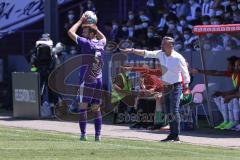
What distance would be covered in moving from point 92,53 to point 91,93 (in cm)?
74

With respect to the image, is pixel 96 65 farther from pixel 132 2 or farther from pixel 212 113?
pixel 132 2

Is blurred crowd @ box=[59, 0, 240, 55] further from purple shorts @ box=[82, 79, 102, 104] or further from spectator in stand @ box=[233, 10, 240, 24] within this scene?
purple shorts @ box=[82, 79, 102, 104]

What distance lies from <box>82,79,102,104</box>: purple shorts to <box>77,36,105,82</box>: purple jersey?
107 millimetres

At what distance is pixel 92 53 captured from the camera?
13.9 meters

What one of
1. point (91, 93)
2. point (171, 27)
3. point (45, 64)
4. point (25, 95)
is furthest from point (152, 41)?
point (91, 93)

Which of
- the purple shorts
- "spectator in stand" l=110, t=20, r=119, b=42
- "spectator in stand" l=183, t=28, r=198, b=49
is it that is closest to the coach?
the purple shorts

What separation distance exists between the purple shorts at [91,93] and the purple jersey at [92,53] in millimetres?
107

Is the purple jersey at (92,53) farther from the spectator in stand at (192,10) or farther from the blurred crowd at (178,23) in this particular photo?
the spectator in stand at (192,10)

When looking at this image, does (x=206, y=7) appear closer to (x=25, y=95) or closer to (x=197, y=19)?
(x=197, y=19)

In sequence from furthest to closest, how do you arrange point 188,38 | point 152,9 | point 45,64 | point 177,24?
point 152,9 → point 177,24 → point 45,64 → point 188,38

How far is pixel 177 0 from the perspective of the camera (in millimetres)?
23688

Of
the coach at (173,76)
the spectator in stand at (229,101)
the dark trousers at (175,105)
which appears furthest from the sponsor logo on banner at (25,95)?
the dark trousers at (175,105)

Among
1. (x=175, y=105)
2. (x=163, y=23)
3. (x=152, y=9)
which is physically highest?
(x=152, y=9)

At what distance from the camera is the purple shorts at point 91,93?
13.7 metres
